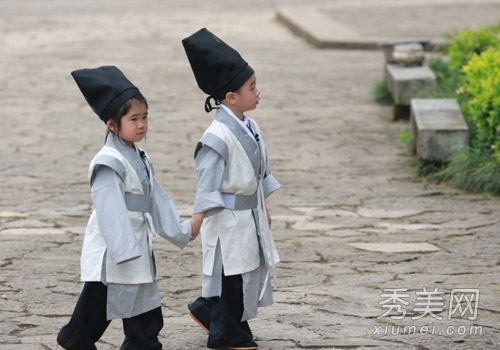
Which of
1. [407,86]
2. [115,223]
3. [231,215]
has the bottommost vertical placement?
[407,86]

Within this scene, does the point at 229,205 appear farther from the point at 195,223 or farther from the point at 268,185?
the point at 268,185

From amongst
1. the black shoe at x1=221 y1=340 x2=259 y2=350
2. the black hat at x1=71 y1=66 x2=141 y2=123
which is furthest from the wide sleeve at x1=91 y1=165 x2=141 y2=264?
the black shoe at x1=221 y1=340 x2=259 y2=350

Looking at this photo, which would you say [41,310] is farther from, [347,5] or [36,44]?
[347,5]

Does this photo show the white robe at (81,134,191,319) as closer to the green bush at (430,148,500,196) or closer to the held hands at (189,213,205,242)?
the held hands at (189,213,205,242)

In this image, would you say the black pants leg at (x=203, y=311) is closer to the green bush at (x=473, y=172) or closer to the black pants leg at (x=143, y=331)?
the black pants leg at (x=143, y=331)

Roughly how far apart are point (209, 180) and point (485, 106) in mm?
3857

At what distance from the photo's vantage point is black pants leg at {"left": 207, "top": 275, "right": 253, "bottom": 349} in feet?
16.4

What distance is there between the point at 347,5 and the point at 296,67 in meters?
8.12

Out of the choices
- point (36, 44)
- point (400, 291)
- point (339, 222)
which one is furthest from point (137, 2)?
point (400, 291)

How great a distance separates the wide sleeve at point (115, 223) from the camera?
15.2 ft

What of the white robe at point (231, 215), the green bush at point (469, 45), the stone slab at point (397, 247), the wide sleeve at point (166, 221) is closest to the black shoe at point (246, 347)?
the white robe at point (231, 215)

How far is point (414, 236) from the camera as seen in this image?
7.07 metres

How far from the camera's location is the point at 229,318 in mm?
5008

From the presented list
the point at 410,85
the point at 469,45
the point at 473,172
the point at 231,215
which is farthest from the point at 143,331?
the point at 469,45
